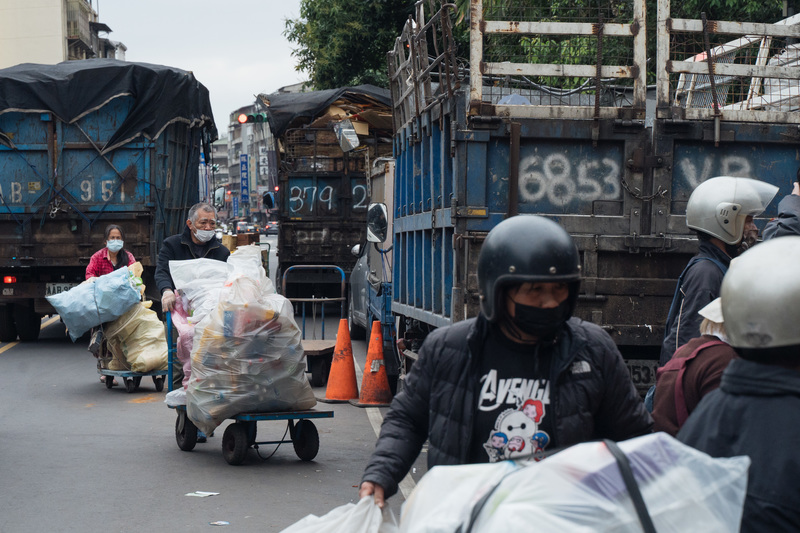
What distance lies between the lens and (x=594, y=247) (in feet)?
21.8

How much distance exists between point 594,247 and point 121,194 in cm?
972

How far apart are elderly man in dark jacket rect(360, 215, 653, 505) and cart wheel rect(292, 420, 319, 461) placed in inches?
189

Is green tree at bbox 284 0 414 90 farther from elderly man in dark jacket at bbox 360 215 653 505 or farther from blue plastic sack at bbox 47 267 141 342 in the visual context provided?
elderly man in dark jacket at bbox 360 215 653 505

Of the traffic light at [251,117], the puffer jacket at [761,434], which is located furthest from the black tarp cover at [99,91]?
the puffer jacket at [761,434]

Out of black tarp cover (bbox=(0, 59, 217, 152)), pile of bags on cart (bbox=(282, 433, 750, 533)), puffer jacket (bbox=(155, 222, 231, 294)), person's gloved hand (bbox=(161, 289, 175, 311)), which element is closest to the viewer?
pile of bags on cart (bbox=(282, 433, 750, 533))

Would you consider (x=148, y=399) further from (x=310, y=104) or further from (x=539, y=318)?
(x=310, y=104)

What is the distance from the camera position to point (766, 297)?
7.04ft

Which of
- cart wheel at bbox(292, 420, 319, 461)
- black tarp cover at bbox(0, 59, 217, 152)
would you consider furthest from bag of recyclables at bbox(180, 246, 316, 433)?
black tarp cover at bbox(0, 59, 217, 152)

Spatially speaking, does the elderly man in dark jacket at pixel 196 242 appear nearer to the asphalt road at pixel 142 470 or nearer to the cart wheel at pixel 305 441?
the asphalt road at pixel 142 470

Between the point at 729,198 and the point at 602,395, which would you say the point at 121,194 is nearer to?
the point at 729,198

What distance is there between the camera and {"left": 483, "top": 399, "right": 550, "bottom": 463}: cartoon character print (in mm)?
2818

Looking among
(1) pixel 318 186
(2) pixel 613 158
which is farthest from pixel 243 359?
(1) pixel 318 186

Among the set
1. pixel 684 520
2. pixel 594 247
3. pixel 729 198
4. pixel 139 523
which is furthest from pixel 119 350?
pixel 684 520

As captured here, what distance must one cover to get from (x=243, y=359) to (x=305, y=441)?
0.86 metres
